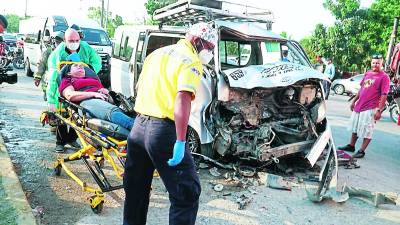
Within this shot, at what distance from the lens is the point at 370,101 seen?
6.20 metres

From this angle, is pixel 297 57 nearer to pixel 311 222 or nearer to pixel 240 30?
pixel 240 30

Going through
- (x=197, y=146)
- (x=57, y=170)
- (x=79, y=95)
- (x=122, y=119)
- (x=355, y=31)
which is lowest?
(x=57, y=170)

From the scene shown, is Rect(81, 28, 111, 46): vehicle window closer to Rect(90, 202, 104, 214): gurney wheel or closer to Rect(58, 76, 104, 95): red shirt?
Rect(58, 76, 104, 95): red shirt

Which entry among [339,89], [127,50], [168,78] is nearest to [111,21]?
[339,89]

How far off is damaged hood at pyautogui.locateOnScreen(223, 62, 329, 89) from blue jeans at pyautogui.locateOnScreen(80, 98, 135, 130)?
1493mm

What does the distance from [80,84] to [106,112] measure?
995mm

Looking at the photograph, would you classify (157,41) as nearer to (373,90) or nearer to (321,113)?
(321,113)

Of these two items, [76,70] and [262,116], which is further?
[262,116]

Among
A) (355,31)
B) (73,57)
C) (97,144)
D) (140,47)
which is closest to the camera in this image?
(97,144)

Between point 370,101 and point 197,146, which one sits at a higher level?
point 370,101

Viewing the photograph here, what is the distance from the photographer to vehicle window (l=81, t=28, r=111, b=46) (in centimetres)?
1248

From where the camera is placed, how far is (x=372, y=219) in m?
3.91

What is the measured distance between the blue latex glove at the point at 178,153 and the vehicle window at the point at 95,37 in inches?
423

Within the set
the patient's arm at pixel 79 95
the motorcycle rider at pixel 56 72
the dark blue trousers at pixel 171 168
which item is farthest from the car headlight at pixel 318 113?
the motorcycle rider at pixel 56 72
